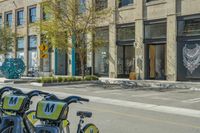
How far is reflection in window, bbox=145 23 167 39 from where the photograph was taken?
1064 inches

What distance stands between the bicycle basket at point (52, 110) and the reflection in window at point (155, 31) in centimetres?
2225

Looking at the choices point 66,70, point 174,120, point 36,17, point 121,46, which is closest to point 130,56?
point 121,46

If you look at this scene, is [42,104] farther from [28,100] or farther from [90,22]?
[90,22]

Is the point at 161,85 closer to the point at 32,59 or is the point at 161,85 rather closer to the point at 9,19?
the point at 32,59

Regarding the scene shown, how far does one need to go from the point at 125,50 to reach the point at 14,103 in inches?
997

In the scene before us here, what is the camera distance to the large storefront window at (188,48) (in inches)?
981

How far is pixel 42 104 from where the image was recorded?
5.42 meters

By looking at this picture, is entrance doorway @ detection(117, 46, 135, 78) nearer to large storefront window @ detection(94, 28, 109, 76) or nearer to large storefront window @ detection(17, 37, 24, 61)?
large storefront window @ detection(94, 28, 109, 76)

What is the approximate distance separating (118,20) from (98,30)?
2.53m

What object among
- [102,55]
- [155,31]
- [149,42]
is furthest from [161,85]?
[102,55]

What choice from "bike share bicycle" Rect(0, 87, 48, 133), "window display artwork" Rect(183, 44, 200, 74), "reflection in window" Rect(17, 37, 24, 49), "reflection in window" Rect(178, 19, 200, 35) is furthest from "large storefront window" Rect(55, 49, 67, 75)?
"bike share bicycle" Rect(0, 87, 48, 133)

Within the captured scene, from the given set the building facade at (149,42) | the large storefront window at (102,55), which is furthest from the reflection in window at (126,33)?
the large storefront window at (102,55)

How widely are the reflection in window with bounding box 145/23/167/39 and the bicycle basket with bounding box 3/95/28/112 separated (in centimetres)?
2184

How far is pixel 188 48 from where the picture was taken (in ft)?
83.4
